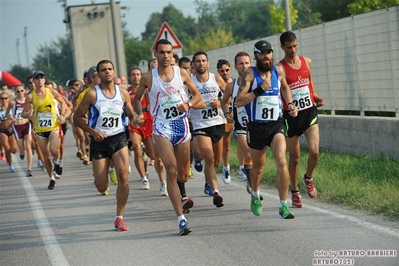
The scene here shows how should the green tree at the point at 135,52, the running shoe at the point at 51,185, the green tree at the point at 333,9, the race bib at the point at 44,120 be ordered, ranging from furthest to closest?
the green tree at the point at 135,52 → the green tree at the point at 333,9 → the race bib at the point at 44,120 → the running shoe at the point at 51,185

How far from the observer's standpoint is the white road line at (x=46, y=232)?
31.6 ft

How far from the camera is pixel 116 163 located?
11.2 metres

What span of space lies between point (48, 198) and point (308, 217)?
20.2 ft

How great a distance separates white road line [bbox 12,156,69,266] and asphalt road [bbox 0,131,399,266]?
1 centimetres

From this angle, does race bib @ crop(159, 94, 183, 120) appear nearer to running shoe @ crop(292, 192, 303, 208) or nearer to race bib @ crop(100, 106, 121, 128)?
race bib @ crop(100, 106, 121, 128)

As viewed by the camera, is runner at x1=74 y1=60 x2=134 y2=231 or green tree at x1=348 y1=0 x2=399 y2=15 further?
green tree at x1=348 y1=0 x2=399 y2=15

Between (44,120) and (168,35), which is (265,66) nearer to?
(44,120)

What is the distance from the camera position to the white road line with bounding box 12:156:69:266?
31.6 feet

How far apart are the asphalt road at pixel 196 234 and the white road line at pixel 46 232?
1cm

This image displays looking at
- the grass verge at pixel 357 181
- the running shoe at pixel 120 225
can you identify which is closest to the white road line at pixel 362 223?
the grass verge at pixel 357 181

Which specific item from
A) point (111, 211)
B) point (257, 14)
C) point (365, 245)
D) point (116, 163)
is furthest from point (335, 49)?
point (257, 14)

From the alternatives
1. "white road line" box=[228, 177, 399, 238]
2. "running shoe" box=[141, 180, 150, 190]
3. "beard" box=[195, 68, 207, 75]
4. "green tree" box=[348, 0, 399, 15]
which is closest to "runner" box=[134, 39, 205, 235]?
"white road line" box=[228, 177, 399, 238]

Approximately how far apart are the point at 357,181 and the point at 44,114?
672 centimetres

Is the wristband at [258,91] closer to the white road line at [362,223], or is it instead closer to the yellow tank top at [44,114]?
the white road line at [362,223]
